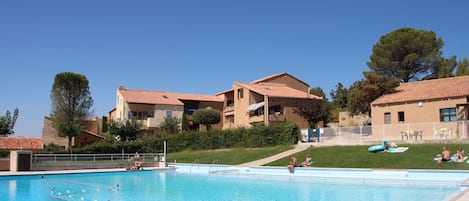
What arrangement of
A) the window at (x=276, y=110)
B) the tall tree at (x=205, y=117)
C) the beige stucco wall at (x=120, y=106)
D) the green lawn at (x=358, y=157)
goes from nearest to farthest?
the green lawn at (x=358, y=157) → the window at (x=276, y=110) → the tall tree at (x=205, y=117) → the beige stucco wall at (x=120, y=106)

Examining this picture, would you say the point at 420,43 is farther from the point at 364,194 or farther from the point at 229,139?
the point at 364,194

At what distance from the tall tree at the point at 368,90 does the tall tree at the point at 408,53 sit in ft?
32.8

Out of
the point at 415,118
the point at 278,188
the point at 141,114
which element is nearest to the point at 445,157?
the point at 278,188

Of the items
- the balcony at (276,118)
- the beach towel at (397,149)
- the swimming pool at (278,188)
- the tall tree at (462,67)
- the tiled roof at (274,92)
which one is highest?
the tall tree at (462,67)

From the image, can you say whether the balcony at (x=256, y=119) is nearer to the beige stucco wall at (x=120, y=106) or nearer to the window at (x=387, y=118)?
the window at (x=387, y=118)

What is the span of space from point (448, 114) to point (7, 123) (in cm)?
5355

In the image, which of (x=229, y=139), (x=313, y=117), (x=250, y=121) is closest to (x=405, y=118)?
(x=313, y=117)

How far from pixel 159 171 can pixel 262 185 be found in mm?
12598

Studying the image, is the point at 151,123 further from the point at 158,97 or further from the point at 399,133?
the point at 399,133

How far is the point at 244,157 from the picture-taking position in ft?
107

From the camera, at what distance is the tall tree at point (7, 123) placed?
5669 centimetres

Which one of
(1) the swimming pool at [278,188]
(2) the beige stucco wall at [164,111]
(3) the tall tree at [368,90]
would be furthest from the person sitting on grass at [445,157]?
(2) the beige stucco wall at [164,111]

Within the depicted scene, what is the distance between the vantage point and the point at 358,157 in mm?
25203

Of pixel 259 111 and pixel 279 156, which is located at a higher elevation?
pixel 259 111
